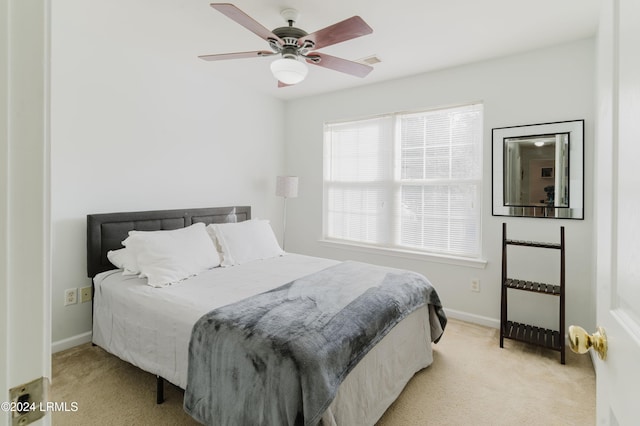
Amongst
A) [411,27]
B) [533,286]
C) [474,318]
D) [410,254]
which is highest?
[411,27]

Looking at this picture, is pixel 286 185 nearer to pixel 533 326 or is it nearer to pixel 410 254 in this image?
pixel 410 254

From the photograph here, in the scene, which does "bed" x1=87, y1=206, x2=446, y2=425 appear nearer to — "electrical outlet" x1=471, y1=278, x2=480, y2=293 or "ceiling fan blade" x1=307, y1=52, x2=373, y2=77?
"electrical outlet" x1=471, y1=278, x2=480, y2=293

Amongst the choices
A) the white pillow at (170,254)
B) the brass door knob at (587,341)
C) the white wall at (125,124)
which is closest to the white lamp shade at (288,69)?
the white wall at (125,124)

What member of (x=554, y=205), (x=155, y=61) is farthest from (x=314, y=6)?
(x=554, y=205)

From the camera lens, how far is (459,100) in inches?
126

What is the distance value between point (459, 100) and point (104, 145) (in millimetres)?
3257

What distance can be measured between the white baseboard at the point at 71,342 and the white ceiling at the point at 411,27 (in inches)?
99.6

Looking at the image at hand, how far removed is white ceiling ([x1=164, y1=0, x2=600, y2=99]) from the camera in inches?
85.6

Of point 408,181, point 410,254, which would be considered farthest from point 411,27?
point 410,254

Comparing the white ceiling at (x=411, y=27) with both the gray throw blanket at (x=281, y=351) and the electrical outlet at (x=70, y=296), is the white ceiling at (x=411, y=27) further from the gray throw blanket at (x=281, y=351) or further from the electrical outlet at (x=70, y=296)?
the electrical outlet at (x=70, y=296)

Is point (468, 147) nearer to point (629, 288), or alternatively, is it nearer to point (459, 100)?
point (459, 100)

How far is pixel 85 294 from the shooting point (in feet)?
8.93

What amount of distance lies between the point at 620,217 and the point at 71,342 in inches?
136

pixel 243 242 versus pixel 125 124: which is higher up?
pixel 125 124
